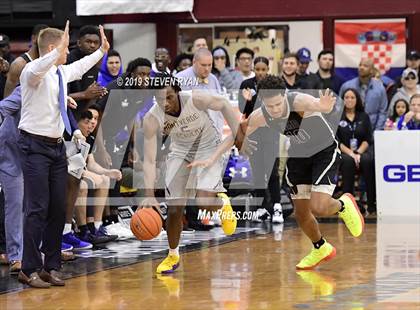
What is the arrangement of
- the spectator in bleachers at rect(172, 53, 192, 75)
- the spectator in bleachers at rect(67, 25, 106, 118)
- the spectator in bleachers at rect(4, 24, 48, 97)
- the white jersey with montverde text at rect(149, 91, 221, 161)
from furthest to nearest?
the spectator in bleachers at rect(172, 53, 192, 75) → the spectator in bleachers at rect(67, 25, 106, 118) → the white jersey with montverde text at rect(149, 91, 221, 161) → the spectator in bleachers at rect(4, 24, 48, 97)

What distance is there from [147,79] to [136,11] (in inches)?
241

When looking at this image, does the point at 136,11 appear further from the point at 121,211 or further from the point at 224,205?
the point at 224,205

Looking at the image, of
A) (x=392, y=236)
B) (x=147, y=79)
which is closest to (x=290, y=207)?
(x=392, y=236)

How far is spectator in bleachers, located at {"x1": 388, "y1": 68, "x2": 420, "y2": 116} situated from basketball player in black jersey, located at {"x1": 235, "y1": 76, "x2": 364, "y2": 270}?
580 centimetres

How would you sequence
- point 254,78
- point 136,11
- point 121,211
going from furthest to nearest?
point 136,11 → point 254,78 → point 121,211

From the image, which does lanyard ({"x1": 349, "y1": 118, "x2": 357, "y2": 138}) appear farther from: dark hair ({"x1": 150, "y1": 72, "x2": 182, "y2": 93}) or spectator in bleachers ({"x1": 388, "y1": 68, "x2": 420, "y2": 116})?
dark hair ({"x1": 150, "y1": 72, "x2": 182, "y2": 93})

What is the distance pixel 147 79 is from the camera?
13.3m

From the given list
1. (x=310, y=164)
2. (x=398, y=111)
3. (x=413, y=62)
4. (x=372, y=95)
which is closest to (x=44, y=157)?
(x=310, y=164)

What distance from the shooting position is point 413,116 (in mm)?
16203

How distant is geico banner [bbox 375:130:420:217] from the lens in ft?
51.3

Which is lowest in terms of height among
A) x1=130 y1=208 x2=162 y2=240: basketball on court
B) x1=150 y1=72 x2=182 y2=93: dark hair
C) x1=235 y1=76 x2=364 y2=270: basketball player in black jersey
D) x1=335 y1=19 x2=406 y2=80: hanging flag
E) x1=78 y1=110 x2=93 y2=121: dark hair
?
x1=130 y1=208 x2=162 y2=240: basketball on court

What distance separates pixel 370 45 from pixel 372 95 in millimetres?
3159

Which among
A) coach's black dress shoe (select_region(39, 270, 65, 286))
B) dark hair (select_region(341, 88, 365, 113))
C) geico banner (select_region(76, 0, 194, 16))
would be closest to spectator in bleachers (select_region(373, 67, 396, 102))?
dark hair (select_region(341, 88, 365, 113))

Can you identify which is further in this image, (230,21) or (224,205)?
(230,21)
